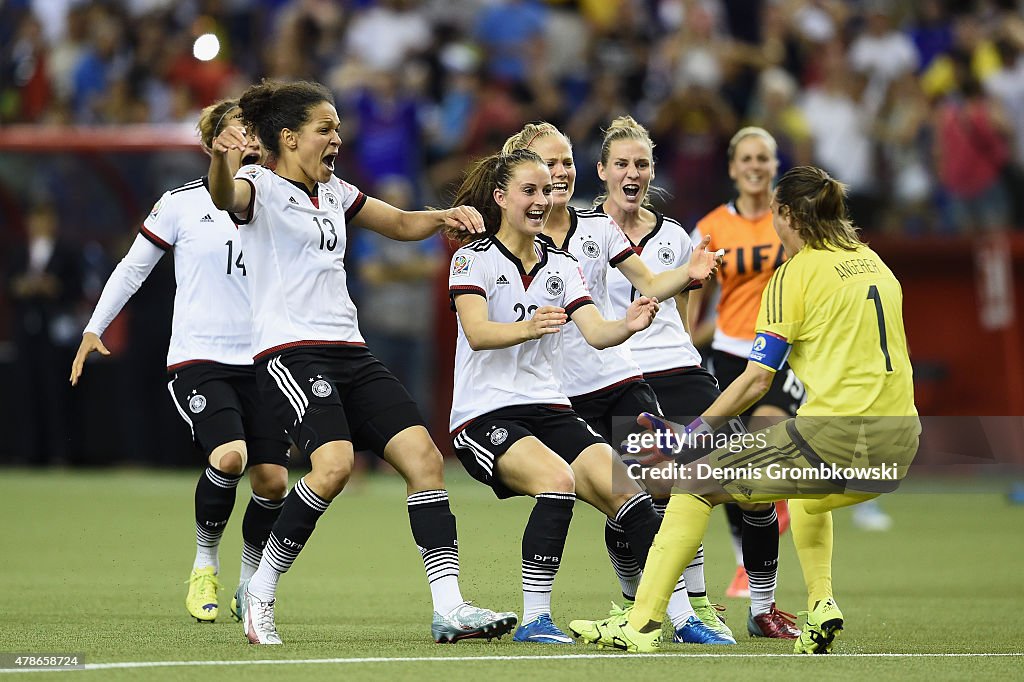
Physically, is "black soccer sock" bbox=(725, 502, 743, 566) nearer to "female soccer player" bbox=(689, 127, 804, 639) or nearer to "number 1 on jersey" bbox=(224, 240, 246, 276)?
"female soccer player" bbox=(689, 127, 804, 639)

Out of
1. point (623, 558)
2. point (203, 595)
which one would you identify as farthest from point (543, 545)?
point (203, 595)

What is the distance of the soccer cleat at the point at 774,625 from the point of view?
7.04 metres

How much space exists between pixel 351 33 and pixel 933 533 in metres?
8.75

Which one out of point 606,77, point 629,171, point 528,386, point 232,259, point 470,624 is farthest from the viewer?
point 606,77

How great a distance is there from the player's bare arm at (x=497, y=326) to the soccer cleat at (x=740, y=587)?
249cm

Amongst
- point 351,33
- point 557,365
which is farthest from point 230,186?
point 351,33

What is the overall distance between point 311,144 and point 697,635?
2613mm

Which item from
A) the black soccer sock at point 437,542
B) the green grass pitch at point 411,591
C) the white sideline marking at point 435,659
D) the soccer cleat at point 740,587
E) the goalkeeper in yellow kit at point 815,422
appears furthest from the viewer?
the soccer cleat at point 740,587

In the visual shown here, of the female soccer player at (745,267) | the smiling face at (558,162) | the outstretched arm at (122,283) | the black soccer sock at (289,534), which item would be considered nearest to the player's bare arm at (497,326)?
the smiling face at (558,162)

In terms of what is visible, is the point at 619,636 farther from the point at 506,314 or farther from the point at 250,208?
the point at 250,208

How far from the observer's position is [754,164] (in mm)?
8766

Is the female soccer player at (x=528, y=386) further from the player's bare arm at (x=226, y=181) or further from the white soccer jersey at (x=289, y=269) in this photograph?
the player's bare arm at (x=226, y=181)

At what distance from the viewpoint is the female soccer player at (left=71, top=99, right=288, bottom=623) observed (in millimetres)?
7746

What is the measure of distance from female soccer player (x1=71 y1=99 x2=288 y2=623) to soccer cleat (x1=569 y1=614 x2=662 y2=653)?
1935 mm
